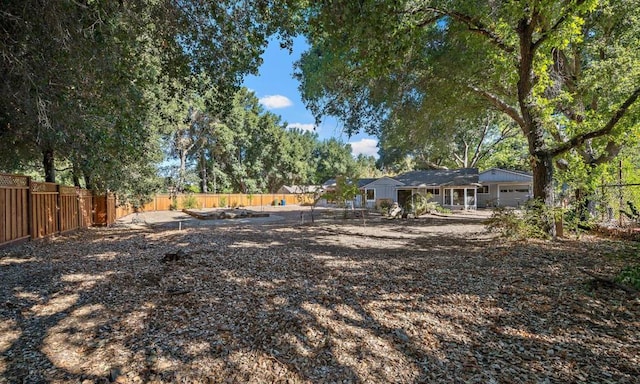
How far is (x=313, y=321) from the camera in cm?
323

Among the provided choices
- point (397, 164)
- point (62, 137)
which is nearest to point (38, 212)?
point (62, 137)

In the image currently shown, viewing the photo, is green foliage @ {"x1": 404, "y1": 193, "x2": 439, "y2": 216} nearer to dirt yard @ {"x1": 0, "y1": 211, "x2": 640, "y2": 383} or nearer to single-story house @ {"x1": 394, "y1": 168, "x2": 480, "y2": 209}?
single-story house @ {"x1": 394, "y1": 168, "x2": 480, "y2": 209}

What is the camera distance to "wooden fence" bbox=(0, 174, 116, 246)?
644 cm

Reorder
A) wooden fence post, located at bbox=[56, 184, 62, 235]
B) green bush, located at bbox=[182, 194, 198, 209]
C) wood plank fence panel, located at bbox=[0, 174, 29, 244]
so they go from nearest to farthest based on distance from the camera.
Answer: wood plank fence panel, located at bbox=[0, 174, 29, 244], wooden fence post, located at bbox=[56, 184, 62, 235], green bush, located at bbox=[182, 194, 198, 209]

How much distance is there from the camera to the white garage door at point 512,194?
86.0 feet

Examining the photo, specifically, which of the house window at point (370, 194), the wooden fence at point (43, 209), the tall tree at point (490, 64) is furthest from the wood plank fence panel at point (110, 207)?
the house window at point (370, 194)

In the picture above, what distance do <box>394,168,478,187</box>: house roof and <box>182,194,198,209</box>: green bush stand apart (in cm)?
1887

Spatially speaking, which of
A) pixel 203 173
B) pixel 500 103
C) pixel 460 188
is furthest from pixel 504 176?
pixel 203 173

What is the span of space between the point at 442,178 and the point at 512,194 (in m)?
6.28

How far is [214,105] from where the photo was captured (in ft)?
20.6

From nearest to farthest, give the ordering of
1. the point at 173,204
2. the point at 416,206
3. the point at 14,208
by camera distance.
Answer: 1. the point at 14,208
2. the point at 416,206
3. the point at 173,204

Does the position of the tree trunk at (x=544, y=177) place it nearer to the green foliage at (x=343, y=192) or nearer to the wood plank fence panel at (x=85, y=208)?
the green foliage at (x=343, y=192)

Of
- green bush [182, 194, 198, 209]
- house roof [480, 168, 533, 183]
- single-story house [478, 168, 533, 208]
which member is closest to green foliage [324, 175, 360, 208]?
single-story house [478, 168, 533, 208]

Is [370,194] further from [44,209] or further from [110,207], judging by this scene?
[44,209]
